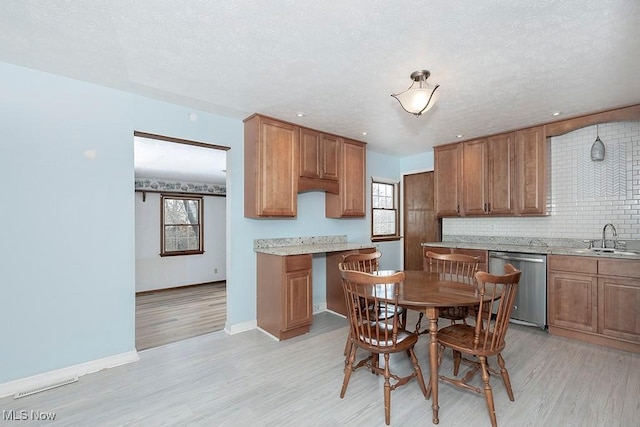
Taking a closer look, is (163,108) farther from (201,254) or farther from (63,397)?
(201,254)

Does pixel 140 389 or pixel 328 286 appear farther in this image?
pixel 328 286

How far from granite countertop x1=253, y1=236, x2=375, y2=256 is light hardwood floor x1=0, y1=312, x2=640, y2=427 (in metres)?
1.04

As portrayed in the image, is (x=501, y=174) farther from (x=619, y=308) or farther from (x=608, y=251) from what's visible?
(x=619, y=308)

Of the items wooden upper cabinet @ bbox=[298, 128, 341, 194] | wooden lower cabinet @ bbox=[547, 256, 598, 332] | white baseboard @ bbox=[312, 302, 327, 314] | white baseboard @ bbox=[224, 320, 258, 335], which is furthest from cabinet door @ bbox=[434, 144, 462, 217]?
white baseboard @ bbox=[224, 320, 258, 335]

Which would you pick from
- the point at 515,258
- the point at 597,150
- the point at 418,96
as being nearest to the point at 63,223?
the point at 418,96

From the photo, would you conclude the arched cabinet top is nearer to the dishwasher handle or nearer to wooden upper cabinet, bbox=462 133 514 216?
wooden upper cabinet, bbox=462 133 514 216

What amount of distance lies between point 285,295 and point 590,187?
3853 millimetres

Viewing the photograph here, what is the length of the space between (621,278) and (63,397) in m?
5.01

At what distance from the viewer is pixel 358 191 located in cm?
456

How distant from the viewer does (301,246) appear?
4086 millimetres

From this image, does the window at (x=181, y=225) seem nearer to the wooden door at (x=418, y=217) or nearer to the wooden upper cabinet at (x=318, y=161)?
the wooden upper cabinet at (x=318, y=161)

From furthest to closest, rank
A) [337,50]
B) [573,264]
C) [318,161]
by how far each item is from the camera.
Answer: [318,161] → [573,264] → [337,50]

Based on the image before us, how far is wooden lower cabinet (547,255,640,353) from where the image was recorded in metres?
2.94

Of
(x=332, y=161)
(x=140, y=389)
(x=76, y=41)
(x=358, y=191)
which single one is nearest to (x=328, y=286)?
(x=358, y=191)
